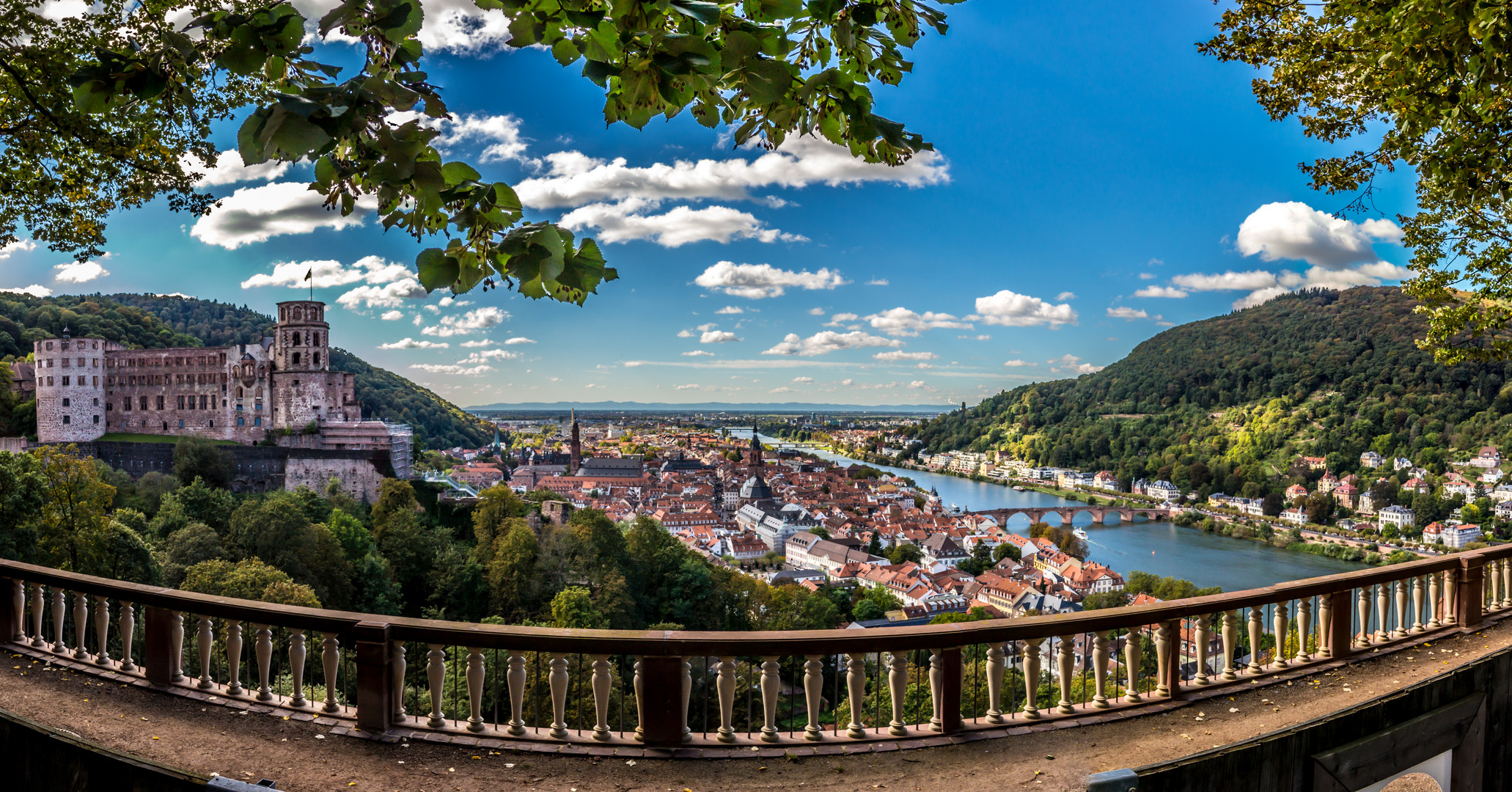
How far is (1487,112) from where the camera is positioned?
12.5ft

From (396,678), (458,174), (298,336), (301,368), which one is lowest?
(396,678)

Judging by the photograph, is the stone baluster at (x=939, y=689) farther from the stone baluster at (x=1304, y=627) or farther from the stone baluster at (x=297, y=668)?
the stone baluster at (x=297, y=668)

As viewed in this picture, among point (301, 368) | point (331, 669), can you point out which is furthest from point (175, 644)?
point (301, 368)

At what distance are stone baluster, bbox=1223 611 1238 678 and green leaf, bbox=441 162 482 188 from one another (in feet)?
11.9

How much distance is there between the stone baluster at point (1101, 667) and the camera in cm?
302

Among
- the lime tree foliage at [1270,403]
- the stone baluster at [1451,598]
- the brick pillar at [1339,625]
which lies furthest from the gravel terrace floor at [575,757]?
the lime tree foliage at [1270,403]

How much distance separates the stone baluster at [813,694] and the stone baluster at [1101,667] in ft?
3.80

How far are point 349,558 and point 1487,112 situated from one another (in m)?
26.3

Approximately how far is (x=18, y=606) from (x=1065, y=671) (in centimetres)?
536

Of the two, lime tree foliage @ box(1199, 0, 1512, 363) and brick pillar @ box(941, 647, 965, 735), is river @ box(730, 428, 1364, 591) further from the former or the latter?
brick pillar @ box(941, 647, 965, 735)

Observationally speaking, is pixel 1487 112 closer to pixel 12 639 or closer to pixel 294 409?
pixel 12 639

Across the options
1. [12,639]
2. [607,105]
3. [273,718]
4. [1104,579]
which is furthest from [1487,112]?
[1104,579]

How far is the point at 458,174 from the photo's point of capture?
150 centimetres

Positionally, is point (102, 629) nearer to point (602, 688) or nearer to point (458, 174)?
point (602, 688)
